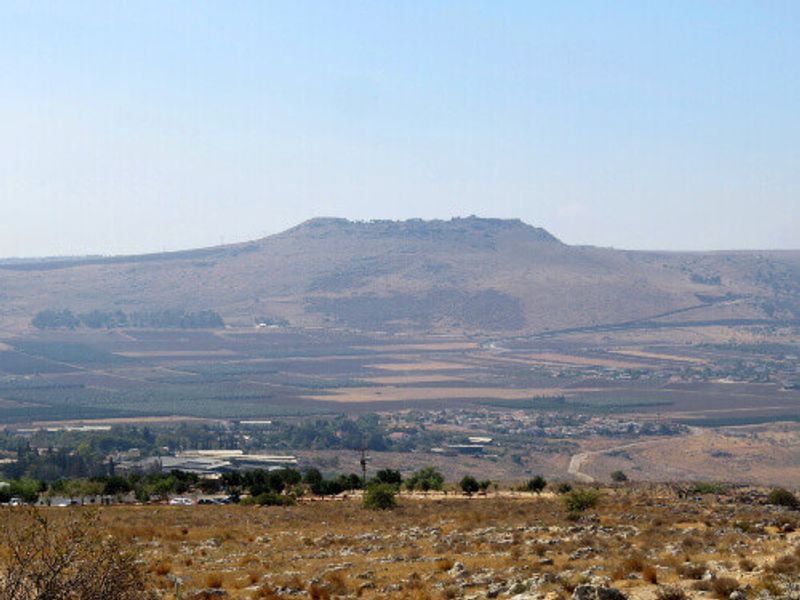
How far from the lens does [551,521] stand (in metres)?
30.9

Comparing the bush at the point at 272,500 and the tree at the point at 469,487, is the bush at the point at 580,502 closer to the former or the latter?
the bush at the point at 272,500

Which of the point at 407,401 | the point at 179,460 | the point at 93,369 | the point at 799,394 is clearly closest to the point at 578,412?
the point at 407,401

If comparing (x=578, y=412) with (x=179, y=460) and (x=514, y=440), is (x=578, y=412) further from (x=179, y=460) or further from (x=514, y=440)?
(x=179, y=460)

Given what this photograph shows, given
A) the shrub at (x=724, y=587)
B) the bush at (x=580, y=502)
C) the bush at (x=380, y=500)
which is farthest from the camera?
the bush at (x=380, y=500)

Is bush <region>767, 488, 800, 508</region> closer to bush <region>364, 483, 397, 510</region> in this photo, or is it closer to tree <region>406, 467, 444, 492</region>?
bush <region>364, 483, 397, 510</region>

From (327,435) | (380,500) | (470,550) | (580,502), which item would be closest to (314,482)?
(380,500)

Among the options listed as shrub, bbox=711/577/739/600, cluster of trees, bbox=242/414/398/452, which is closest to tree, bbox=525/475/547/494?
shrub, bbox=711/577/739/600

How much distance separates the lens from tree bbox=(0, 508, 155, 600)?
13.1 metres

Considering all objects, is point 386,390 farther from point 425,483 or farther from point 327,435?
point 425,483

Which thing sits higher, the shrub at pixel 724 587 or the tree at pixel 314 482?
the shrub at pixel 724 587

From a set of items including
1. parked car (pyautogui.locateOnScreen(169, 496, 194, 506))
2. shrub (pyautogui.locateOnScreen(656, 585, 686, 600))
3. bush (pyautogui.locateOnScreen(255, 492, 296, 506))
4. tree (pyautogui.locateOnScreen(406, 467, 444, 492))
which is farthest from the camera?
tree (pyautogui.locateOnScreen(406, 467, 444, 492))

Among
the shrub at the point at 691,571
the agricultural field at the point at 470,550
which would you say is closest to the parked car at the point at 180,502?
the agricultural field at the point at 470,550

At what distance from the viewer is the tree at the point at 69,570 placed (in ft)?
43.1

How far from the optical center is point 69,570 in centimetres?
1373
